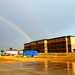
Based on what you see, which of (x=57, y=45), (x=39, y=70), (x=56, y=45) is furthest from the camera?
(x=56, y=45)

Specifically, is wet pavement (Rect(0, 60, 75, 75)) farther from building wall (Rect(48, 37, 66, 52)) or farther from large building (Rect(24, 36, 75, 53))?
building wall (Rect(48, 37, 66, 52))

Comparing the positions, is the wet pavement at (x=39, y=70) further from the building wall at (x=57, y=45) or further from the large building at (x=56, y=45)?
the building wall at (x=57, y=45)

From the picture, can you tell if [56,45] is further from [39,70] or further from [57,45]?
[39,70]

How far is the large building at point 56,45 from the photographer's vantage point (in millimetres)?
93000

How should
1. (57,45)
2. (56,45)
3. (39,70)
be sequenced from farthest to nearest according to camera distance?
(56,45), (57,45), (39,70)

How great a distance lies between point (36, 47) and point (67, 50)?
36.0m

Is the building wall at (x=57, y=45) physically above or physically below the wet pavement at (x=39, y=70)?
above

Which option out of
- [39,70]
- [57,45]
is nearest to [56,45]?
[57,45]

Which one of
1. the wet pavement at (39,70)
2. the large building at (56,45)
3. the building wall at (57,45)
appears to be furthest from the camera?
the building wall at (57,45)

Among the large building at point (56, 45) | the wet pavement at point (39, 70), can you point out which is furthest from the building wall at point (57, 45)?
the wet pavement at point (39, 70)

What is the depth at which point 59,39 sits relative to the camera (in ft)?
328

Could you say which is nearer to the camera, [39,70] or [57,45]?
[39,70]

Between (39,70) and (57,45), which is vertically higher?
(57,45)

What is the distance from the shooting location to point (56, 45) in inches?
4053
